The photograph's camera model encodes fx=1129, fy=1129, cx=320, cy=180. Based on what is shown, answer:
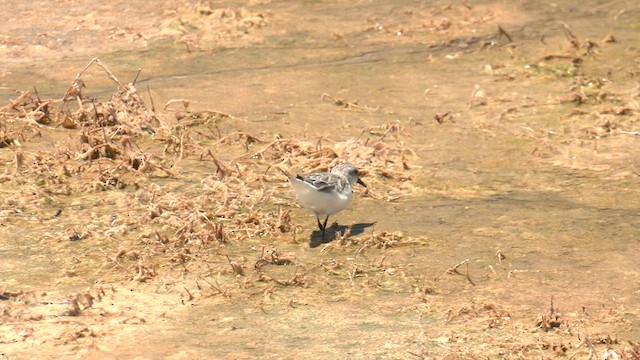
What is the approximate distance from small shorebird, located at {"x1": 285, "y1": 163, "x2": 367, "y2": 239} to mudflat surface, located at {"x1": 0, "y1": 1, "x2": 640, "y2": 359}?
236 millimetres

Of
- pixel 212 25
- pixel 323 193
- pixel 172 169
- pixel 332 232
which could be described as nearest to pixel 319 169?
pixel 172 169

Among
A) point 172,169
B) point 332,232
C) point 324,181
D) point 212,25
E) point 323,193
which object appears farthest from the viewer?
point 212,25

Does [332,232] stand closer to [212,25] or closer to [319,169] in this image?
[319,169]

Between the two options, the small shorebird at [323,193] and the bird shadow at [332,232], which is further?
the bird shadow at [332,232]

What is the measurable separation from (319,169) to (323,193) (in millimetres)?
2137

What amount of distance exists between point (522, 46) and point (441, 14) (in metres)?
1.74

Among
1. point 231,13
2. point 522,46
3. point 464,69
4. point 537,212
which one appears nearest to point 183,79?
point 231,13

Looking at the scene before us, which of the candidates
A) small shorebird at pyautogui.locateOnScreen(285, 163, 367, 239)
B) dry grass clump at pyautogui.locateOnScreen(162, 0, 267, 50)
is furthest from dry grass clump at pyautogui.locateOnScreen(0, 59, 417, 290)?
dry grass clump at pyautogui.locateOnScreen(162, 0, 267, 50)

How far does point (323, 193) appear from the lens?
30.9ft

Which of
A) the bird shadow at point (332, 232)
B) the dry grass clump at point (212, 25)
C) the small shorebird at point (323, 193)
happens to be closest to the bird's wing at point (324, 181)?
the small shorebird at point (323, 193)

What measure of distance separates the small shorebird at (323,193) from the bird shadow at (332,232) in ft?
0.20

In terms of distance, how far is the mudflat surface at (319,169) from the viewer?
7824 mm

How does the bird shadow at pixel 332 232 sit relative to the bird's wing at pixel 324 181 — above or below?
below

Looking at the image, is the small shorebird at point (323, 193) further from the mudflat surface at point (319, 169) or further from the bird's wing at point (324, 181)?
the mudflat surface at point (319, 169)
